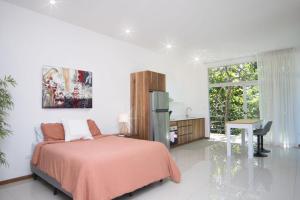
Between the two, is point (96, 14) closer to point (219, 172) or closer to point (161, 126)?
point (161, 126)

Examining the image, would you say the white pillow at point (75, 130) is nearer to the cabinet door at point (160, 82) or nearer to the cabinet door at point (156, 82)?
the cabinet door at point (156, 82)

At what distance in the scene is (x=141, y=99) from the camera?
5059 mm

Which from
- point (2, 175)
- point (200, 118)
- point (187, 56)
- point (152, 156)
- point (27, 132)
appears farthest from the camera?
point (200, 118)

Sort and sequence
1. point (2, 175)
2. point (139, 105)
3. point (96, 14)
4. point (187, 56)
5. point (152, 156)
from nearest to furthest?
point (152, 156), point (2, 175), point (96, 14), point (139, 105), point (187, 56)

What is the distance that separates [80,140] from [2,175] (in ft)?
4.19

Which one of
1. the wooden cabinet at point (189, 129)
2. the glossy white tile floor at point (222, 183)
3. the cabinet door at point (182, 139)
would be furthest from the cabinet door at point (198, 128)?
the glossy white tile floor at point (222, 183)

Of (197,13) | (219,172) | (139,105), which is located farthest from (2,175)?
(197,13)

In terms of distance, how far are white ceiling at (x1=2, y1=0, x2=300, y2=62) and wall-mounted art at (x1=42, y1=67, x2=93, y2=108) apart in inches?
41.6

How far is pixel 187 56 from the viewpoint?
6812 millimetres

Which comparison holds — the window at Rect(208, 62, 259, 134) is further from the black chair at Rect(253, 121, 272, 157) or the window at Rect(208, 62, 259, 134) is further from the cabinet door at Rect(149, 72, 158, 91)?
the cabinet door at Rect(149, 72, 158, 91)

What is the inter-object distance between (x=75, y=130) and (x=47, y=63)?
137 centimetres

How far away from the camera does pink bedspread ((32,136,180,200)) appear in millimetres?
2230

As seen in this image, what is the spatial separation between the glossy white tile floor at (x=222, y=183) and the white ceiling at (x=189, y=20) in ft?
9.57

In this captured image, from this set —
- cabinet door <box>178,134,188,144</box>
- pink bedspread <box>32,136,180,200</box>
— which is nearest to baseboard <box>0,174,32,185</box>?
pink bedspread <box>32,136,180,200</box>
